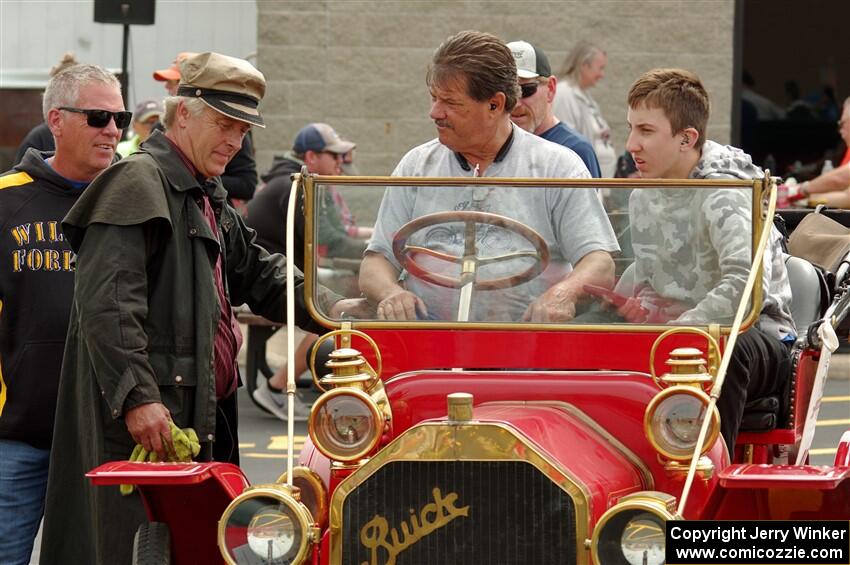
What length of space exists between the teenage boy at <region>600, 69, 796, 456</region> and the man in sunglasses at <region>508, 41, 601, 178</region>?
4.99 ft

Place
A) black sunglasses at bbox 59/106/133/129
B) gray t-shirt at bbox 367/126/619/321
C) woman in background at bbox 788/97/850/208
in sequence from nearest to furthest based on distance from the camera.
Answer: gray t-shirt at bbox 367/126/619/321 → black sunglasses at bbox 59/106/133/129 → woman in background at bbox 788/97/850/208

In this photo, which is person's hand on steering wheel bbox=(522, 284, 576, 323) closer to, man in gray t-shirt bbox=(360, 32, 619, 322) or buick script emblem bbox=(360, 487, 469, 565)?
man in gray t-shirt bbox=(360, 32, 619, 322)

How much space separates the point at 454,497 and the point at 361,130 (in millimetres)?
10627

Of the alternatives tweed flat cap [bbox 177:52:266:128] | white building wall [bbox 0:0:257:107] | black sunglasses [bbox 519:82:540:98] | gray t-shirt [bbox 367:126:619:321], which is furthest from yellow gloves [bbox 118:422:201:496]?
white building wall [bbox 0:0:257:107]

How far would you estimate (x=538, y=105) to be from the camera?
702 centimetres

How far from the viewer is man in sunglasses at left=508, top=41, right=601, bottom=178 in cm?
690

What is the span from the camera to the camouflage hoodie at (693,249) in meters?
4.45

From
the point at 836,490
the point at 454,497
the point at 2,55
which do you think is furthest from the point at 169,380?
the point at 2,55

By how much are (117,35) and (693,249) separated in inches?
440

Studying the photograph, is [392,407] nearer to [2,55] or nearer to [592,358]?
[592,358]

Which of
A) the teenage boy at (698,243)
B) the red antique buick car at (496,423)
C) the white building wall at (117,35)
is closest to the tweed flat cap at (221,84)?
the red antique buick car at (496,423)

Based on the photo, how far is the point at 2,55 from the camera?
14.7m

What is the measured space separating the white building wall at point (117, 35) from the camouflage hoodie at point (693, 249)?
10714 mm

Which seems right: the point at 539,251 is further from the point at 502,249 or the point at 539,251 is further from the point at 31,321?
the point at 31,321
